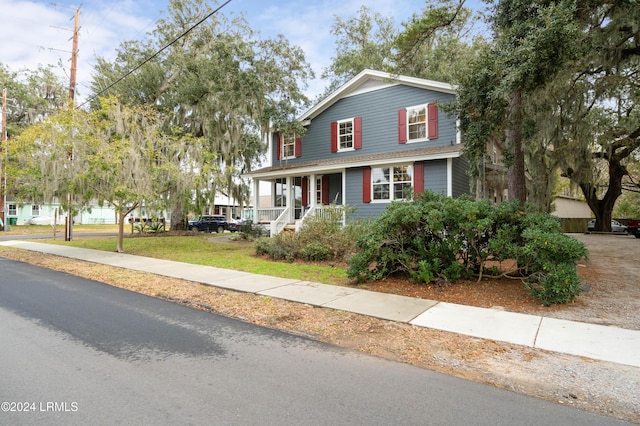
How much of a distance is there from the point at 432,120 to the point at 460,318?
11.4 m

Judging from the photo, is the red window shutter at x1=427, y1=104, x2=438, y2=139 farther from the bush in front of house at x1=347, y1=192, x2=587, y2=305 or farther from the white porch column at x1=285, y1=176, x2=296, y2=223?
the bush in front of house at x1=347, y1=192, x2=587, y2=305

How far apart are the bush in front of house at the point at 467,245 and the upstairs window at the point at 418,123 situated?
8.24 m

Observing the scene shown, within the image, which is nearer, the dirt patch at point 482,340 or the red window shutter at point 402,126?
the dirt patch at point 482,340

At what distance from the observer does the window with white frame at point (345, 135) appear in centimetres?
1733

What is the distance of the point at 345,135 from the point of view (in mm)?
17438

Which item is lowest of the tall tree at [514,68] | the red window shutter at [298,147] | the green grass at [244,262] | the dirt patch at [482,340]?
the dirt patch at [482,340]

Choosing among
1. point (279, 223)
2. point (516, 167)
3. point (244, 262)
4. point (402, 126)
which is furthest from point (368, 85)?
point (244, 262)

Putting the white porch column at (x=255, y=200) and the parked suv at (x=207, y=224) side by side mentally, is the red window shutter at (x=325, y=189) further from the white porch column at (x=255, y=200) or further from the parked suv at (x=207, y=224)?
the parked suv at (x=207, y=224)

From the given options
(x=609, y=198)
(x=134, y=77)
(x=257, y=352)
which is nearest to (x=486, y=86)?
(x=257, y=352)

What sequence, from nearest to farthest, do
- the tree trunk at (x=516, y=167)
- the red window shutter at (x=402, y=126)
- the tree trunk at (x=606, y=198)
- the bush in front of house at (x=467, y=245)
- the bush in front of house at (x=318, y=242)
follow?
the bush in front of house at (x=467, y=245) < the tree trunk at (x=516, y=167) < the bush in front of house at (x=318, y=242) < the red window shutter at (x=402, y=126) < the tree trunk at (x=606, y=198)

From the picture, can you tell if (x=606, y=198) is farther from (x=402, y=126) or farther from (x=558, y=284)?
(x=558, y=284)

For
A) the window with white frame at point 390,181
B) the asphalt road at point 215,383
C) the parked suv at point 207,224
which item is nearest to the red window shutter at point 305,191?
the window with white frame at point 390,181

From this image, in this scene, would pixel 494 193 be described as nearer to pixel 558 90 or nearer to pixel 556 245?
pixel 558 90

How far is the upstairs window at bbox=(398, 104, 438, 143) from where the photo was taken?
1489cm
